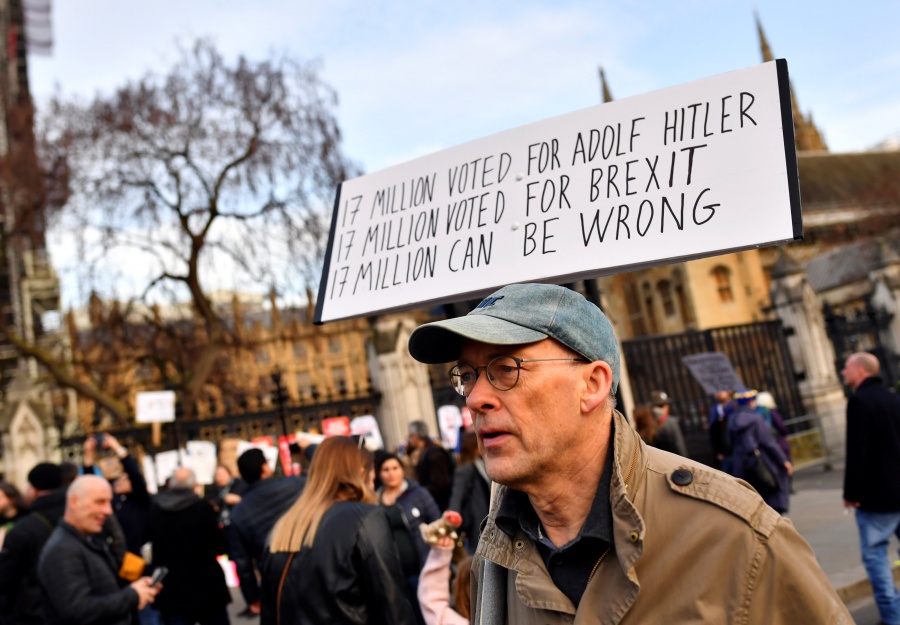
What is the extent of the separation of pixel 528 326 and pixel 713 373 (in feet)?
31.8

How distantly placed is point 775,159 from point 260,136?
1655 cm

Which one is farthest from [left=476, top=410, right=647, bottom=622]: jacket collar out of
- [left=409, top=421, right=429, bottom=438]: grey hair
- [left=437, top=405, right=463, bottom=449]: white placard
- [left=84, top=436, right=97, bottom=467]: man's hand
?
[left=437, top=405, right=463, bottom=449]: white placard

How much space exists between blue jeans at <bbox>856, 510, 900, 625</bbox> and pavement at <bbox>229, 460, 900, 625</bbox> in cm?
38

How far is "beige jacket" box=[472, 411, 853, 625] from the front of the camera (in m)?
1.56

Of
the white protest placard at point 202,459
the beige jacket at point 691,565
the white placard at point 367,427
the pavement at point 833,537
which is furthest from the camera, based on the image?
the white placard at point 367,427

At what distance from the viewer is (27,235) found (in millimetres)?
19234

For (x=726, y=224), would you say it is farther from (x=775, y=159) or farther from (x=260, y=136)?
(x=260, y=136)

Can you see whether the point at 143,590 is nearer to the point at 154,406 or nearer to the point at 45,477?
the point at 45,477

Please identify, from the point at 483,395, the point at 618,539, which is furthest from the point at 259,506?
the point at 618,539

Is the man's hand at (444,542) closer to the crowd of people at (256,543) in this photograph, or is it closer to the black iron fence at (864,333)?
the crowd of people at (256,543)

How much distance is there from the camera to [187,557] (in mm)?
6641

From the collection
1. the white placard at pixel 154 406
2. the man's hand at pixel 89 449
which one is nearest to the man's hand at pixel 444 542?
the man's hand at pixel 89 449

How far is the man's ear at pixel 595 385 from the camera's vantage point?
74.0 inches

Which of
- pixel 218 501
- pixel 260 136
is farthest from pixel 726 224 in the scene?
pixel 260 136
